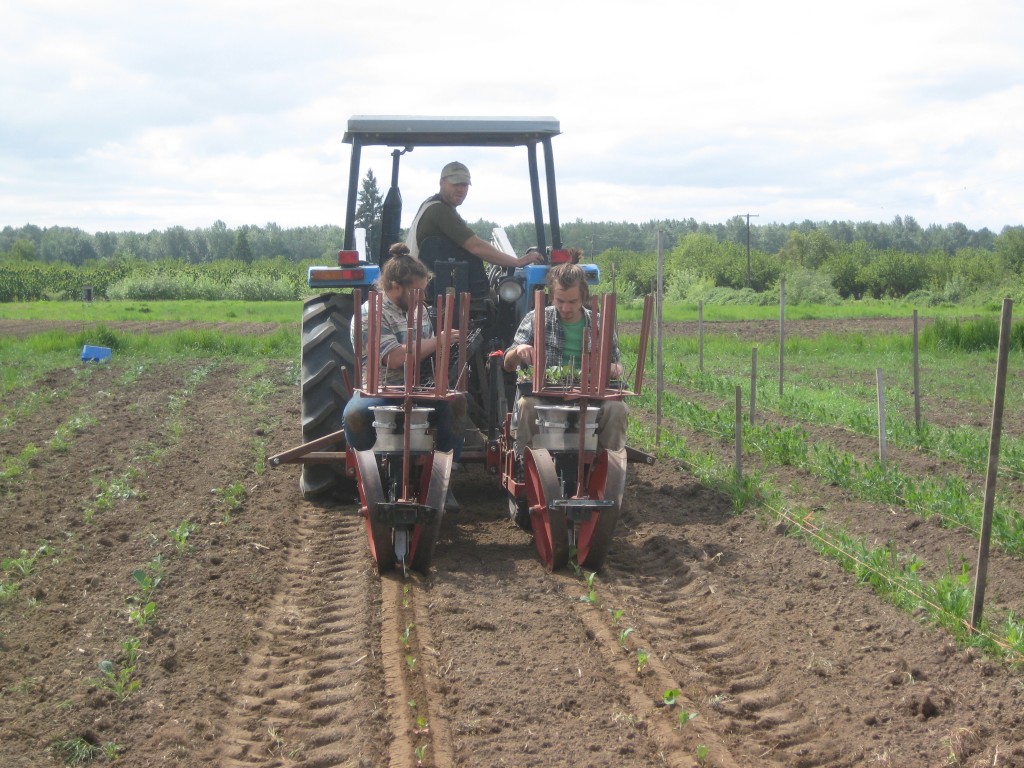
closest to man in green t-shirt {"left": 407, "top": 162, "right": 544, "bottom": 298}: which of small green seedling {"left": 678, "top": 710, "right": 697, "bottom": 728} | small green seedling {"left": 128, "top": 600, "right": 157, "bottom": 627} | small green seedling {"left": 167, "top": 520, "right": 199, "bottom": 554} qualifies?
small green seedling {"left": 167, "top": 520, "right": 199, "bottom": 554}

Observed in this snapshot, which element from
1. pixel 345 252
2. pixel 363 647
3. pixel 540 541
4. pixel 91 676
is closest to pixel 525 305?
pixel 345 252

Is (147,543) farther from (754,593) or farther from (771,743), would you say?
(771,743)

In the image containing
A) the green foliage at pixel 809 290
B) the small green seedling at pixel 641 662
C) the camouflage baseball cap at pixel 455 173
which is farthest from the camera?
the green foliage at pixel 809 290

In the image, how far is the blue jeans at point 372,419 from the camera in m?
5.71

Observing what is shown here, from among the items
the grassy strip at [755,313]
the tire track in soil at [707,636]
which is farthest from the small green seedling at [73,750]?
the grassy strip at [755,313]

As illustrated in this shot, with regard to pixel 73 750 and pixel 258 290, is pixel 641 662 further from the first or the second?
pixel 258 290

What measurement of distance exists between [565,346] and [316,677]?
269 centimetres

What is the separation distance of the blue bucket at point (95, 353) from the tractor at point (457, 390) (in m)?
12.1

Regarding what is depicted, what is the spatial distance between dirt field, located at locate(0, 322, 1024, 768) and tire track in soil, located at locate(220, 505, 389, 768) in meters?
0.01

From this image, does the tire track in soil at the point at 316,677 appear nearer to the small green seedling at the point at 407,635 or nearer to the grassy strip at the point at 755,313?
the small green seedling at the point at 407,635

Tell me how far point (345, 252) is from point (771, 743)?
177 inches

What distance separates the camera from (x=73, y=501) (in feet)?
23.3

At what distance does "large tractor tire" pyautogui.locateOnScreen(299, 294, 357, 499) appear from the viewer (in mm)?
6852

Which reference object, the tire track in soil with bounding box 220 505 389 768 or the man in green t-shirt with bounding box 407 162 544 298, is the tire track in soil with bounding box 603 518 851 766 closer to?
the tire track in soil with bounding box 220 505 389 768
